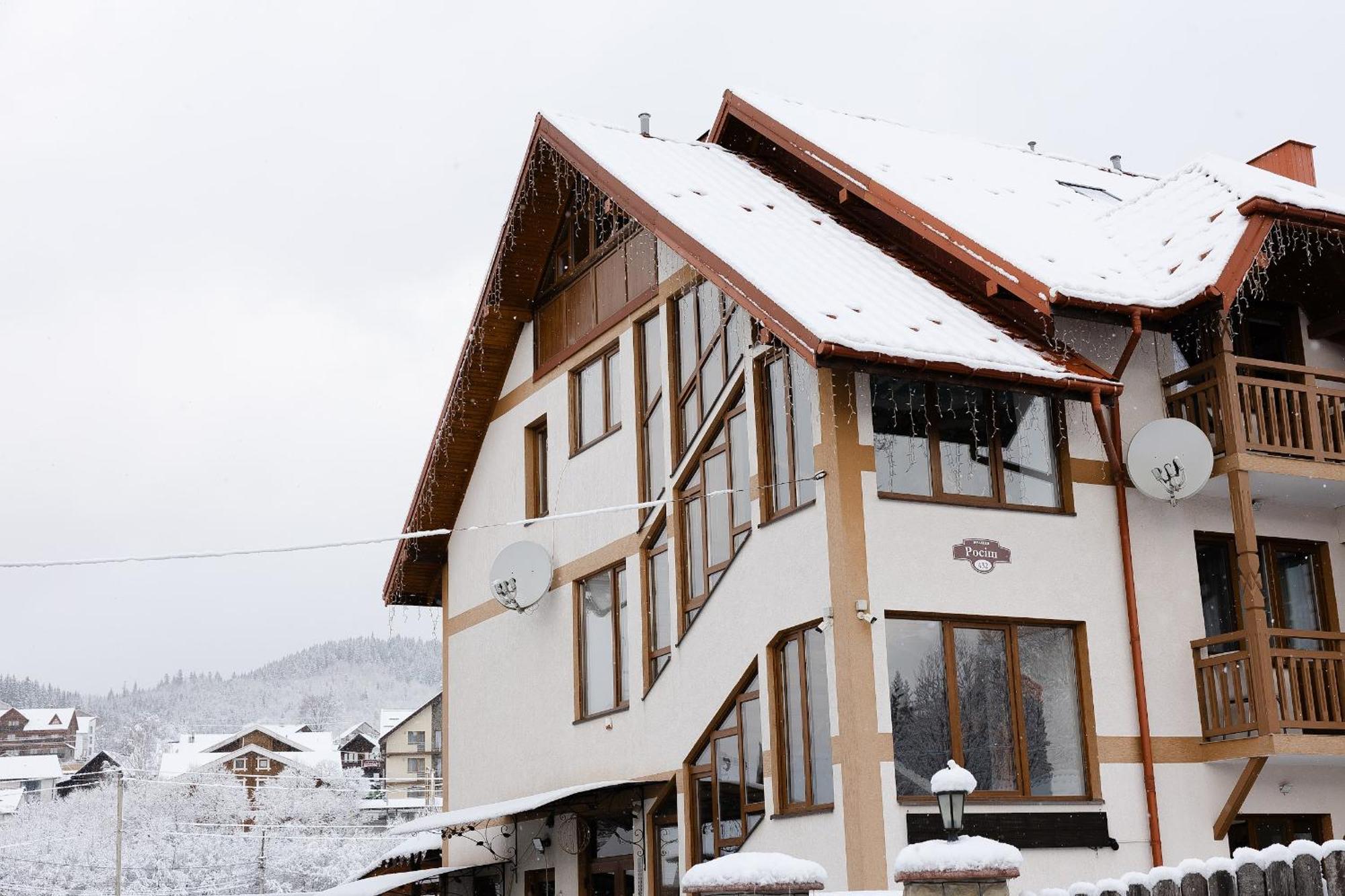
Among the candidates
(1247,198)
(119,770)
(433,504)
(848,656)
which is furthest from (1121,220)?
(119,770)

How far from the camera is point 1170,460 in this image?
14305 mm

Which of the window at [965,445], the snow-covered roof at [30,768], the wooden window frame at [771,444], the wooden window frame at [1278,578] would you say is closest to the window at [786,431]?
the wooden window frame at [771,444]

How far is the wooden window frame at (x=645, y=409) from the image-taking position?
17750mm

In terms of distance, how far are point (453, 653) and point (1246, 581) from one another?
39.4 feet

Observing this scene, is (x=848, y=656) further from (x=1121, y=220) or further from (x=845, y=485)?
(x=1121, y=220)

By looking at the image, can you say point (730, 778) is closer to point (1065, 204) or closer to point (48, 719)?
point (1065, 204)

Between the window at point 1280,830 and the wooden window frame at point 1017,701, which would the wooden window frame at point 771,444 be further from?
the window at point 1280,830

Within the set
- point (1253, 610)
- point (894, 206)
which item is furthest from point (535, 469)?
point (1253, 610)

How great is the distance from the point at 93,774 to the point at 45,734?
6014 cm

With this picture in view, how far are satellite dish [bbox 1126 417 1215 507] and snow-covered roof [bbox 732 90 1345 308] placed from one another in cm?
115

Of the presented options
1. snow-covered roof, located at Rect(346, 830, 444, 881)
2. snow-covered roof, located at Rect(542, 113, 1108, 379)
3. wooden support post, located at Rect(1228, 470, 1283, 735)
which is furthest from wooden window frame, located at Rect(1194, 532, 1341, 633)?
snow-covered roof, located at Rect(346, 830, 444, 881)

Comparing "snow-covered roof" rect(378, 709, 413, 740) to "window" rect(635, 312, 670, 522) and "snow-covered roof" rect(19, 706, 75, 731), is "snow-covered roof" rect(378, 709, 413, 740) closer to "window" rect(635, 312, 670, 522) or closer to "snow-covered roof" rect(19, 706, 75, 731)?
"snow-covered roof" rect(19, 706, 75, 731)

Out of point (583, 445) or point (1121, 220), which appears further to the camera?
point (583, 445)

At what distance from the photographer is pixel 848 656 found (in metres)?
13.4
